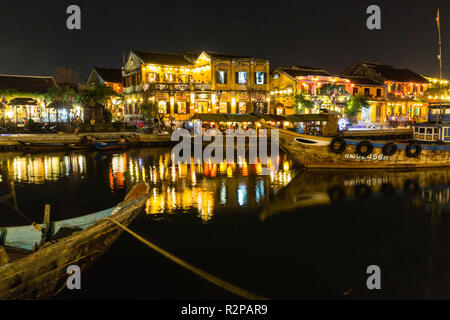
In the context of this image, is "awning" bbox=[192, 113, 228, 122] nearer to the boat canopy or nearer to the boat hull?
the boat canopy

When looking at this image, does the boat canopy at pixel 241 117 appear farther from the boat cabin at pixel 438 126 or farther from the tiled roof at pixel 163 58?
the tiled roof at pixel 163 58

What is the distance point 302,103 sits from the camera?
4225 cm

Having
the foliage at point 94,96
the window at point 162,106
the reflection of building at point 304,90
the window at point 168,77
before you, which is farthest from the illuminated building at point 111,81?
the reflection of building at point 304,90

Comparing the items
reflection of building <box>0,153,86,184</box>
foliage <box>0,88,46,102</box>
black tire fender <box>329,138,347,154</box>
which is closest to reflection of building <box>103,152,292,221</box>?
reflection of building <box>0,153,86,184</box>

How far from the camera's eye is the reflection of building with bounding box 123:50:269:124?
4062 centimetres

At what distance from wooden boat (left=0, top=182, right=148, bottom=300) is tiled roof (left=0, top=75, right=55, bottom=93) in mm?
41503

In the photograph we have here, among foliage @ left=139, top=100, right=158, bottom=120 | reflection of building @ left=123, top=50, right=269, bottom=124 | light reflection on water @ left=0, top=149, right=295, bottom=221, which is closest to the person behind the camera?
light reflection on water @ left=0, top=149, right=295, bottom=221

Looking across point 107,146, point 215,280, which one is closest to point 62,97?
point 107,146

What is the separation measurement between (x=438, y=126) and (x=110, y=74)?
4349 centimetres

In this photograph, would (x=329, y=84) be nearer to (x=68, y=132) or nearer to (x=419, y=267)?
(x=68, y=132)

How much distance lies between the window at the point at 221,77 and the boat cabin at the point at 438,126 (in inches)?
893

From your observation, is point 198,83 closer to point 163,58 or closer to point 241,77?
point 241,77

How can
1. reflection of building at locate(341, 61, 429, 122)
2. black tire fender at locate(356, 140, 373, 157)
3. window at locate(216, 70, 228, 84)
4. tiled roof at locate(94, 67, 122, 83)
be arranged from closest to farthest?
black tire fender at locate(356, 140, 373, 157)
window at locate(216, 70, 228, 84)
tiled roof at locate(94, 67, 122, 83)
reflection of building at locate(341, 61, 429, 122)
